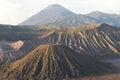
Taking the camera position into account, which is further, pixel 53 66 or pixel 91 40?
pixel 91 40

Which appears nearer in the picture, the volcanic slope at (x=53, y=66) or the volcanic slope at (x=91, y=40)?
the volcanic slope at (x=53, y=66)

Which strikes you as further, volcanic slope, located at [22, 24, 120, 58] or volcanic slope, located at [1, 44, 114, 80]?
volcanic slope, located at [22, 24, 120, 58]

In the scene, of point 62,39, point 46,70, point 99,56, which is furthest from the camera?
point 62,39

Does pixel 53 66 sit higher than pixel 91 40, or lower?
higher

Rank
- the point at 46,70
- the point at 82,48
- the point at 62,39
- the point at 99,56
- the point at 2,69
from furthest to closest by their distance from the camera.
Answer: the point at 62,39 → the point at 82,48 → the point at 99,56 → the point at 2,69 → the point at 46,70

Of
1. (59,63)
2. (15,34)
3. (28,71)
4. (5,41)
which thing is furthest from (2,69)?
(15,34)

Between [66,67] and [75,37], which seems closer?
[66,67]

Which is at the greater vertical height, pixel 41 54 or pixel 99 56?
pixel 41 54

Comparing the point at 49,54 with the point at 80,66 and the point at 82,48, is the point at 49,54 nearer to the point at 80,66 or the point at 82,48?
the point at 80,66
